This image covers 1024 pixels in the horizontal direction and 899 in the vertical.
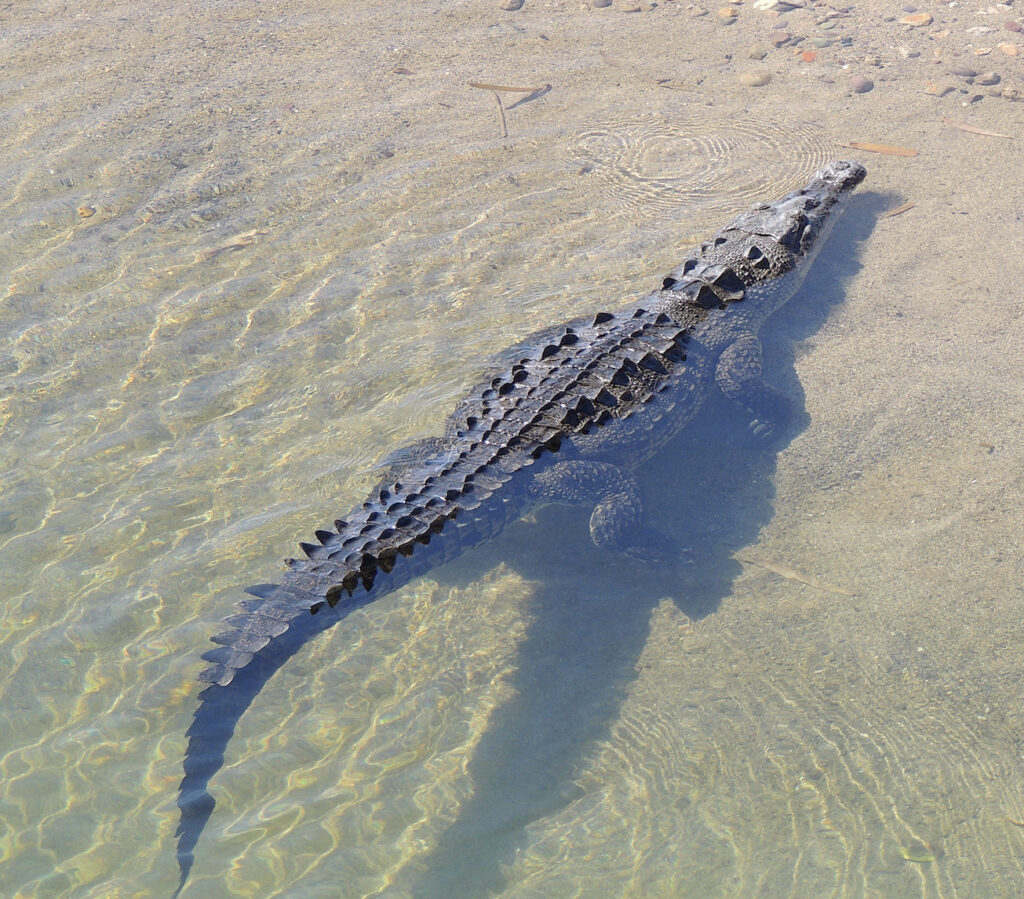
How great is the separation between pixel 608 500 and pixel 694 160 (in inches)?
148

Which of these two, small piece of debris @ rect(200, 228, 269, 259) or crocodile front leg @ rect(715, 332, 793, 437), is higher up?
small piece of debris @ rect(200, 228, 269, 259)

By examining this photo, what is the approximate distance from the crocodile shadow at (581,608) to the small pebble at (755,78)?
3210 millimetres

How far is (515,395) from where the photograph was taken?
4812 millimetres

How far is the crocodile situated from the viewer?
140 inches

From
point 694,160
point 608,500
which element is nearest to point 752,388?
point 608,500

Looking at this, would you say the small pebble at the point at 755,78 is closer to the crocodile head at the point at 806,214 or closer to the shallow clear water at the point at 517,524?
the shallow clear water at the point at 517,524

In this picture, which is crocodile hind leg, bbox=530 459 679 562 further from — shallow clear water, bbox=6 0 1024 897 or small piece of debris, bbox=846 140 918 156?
small piece of debris, bbox=846 140 918 156

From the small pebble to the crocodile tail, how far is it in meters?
6.42

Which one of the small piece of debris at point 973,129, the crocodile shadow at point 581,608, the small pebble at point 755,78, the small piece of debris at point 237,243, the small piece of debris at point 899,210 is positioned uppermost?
the small piece of debris at point 237,243

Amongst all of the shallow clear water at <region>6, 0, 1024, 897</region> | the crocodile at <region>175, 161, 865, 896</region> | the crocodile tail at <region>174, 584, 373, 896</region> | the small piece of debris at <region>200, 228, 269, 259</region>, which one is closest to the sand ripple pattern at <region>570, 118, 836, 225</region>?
the shallow clear water at <region>6, 0, 1024, 897</region>

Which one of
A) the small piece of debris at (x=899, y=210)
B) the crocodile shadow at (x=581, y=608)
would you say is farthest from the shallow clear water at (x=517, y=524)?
the small piece of debris at (x=899, y=210)

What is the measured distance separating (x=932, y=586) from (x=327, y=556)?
2.89 meters

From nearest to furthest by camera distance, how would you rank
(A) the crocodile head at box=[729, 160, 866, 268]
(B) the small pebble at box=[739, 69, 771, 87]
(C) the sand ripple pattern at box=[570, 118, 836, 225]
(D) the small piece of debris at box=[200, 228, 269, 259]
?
1. (D) the small piece of debris at box=[200, 228, 269, 259]
2. (A) the crocodile head at box=[729, 160, 866, 268]
3. (C) the sand ripple pattern at box=[570, 118, 836, 225]
4. (B) the small pebble at box=[739, 69, 771, 87]

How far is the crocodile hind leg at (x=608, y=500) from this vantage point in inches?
171
